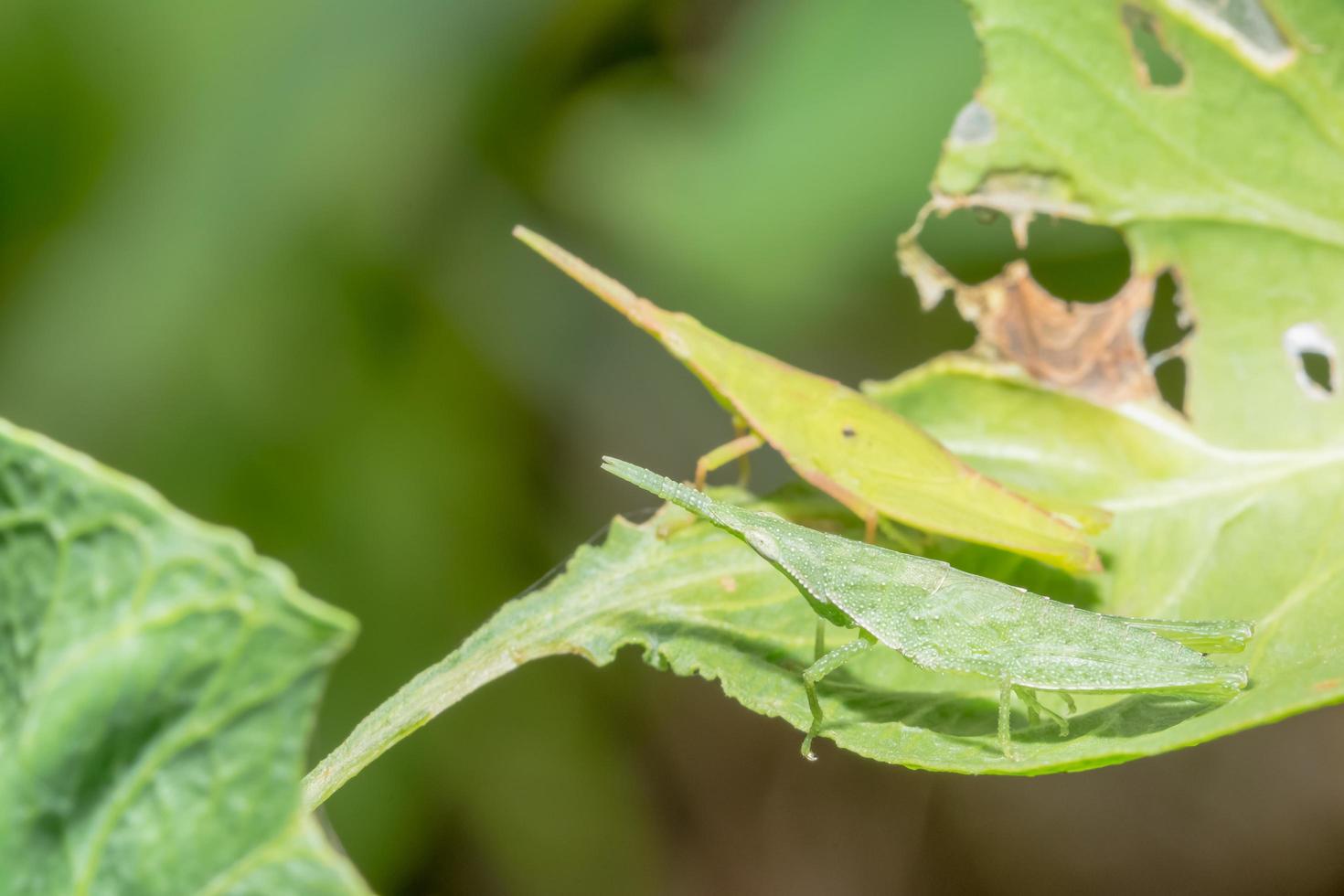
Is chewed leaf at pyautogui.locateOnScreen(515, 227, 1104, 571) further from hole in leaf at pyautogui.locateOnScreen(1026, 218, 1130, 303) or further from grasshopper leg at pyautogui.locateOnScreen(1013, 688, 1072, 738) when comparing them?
hole in leaf at pyautogui.locateOnScreen(1026, 218, 1130, 303)

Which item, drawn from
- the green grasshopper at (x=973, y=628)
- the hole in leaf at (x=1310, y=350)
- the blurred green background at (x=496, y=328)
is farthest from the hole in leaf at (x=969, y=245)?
the green grasshopper at (x=973, y=628)

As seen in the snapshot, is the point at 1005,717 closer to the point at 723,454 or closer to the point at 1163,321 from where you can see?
the point at 723,454

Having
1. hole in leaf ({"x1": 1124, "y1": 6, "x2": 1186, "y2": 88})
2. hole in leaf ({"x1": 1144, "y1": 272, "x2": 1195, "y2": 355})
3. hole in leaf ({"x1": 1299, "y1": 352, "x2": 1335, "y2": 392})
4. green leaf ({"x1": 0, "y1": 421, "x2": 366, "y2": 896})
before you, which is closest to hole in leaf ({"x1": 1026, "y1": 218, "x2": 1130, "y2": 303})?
hole in leaf ({"x1": 1144, "y1": 272, "x2": 1195, "y2": 355})

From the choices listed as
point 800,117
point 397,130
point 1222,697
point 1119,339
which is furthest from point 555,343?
point 1222,697

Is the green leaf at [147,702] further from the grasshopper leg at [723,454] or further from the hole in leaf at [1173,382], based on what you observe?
the hole in leaf at [1173,382]

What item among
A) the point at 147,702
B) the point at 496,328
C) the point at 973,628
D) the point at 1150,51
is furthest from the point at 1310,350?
the point at 496,328
